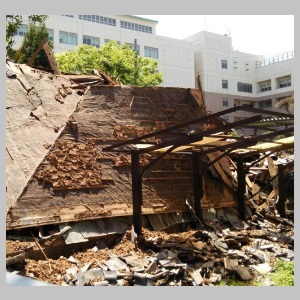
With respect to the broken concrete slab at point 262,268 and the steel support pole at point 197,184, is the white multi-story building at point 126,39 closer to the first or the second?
the steel support pole at point 197,184

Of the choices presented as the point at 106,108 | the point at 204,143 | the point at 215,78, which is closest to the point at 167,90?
the point at 106,108

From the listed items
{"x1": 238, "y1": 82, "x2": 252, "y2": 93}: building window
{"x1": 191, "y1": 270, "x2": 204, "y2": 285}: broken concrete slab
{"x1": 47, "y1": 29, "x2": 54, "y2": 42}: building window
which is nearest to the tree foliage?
{"x1": 47, "y1": 29, "x2": 54, "y2": 42}: building window

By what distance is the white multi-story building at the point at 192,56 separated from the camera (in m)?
22.2

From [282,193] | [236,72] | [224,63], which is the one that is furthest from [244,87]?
[282,193]

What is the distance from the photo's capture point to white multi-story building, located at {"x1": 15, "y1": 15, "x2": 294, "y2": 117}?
2222 cm

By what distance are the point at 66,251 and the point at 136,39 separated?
18529 mm

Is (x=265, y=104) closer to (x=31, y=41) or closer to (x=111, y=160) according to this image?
(x=31, y=41)

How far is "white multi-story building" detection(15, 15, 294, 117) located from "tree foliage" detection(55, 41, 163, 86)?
1243 mm

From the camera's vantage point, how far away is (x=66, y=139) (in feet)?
30.4

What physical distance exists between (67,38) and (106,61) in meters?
4.18

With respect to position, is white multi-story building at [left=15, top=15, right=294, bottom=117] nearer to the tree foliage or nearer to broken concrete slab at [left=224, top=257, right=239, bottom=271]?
the tree foliage

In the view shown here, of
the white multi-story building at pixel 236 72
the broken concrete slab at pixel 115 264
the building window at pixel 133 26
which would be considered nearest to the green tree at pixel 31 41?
the building window at pixel 133 26

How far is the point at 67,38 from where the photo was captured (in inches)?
931

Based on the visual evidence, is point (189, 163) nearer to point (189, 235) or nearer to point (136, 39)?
point (189, 235)
